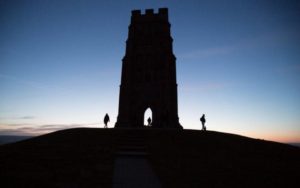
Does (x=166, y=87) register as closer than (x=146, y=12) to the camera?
Yes

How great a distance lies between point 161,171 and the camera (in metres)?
6.54

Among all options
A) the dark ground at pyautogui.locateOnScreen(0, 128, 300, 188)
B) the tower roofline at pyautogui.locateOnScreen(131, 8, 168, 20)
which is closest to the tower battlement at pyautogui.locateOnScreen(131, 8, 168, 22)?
the tower roofline at pyautogui.locateOnScreen(131, 8, 168, 20)

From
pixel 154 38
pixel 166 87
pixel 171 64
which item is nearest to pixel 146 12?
pixel 154 38

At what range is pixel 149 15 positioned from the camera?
27.5m

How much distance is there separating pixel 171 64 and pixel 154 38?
5191mm

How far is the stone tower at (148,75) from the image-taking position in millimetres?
23281

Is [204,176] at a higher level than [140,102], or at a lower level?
lower

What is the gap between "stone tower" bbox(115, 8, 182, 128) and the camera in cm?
2328

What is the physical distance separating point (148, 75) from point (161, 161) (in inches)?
717

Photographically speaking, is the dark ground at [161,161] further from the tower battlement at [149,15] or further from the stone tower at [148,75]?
the tower battlement at [149,15]

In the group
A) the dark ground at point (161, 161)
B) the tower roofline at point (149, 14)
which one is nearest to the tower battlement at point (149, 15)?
the tower roofline at point (149, 14)

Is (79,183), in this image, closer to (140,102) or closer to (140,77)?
(140,102)

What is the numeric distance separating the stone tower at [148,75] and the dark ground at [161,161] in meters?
10.9

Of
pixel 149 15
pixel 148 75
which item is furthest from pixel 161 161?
pixel 149 15
